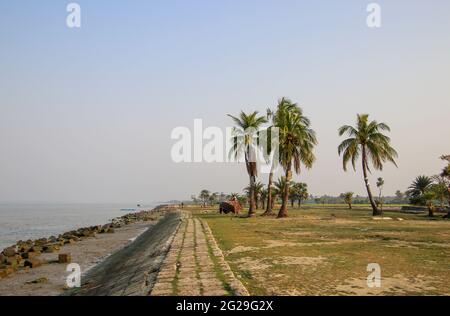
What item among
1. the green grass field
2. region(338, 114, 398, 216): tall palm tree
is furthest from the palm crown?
the green grass field

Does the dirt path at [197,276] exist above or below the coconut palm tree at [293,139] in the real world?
below

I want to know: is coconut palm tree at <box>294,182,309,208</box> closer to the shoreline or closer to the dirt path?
the shoreline

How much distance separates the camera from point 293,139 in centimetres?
3616

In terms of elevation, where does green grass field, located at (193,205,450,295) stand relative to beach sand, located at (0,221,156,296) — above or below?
above

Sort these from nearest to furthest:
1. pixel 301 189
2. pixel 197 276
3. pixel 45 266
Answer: pixel 197 276, pixel 45 266, pixel 301 189

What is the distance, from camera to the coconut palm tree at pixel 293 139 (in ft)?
118

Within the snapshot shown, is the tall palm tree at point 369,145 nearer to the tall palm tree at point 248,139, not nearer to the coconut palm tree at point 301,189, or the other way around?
the tall palm tree at point 248,139

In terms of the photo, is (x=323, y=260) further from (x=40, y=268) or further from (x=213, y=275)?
(x=40, y=268)

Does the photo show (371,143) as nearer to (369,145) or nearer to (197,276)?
(369,145)

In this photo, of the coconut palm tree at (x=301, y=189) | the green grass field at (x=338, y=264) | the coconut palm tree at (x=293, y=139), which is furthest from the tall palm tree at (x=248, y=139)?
the coconut palm tree at (x=301, y=189)

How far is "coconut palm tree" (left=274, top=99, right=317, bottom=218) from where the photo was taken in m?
35.9

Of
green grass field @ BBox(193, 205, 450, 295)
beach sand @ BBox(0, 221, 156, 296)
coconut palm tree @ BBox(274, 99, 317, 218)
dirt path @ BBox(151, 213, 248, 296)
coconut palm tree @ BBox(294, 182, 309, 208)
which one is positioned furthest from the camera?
coconut palm tree @ BBox(294, 182, 309, 208)

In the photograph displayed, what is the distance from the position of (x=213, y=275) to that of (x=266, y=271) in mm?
1446

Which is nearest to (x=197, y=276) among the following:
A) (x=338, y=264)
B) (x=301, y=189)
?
(x=338, y=264)
